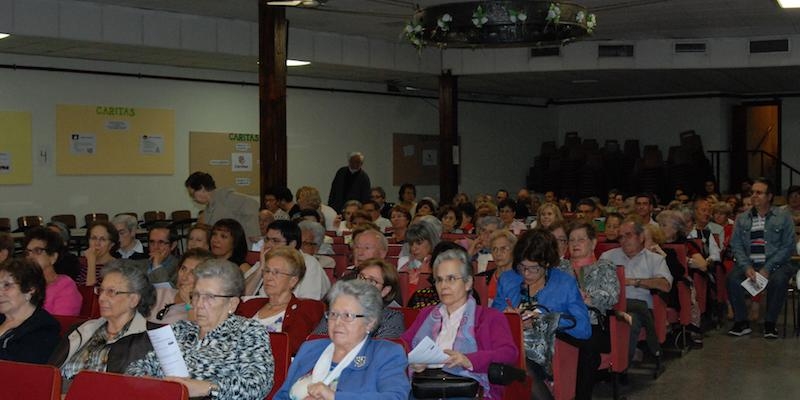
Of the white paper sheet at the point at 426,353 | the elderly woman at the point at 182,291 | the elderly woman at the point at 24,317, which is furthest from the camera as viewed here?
the elderly woman at the point at 182,291

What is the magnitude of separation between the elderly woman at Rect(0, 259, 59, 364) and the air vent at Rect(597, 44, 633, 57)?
13278 mm

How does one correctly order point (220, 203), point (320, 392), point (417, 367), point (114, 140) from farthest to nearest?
point (114, 140), point (220, 203), point (417, 367), point (320, 392)

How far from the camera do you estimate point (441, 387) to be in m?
4.19

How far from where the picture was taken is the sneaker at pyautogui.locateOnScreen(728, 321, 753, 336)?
30.6ft

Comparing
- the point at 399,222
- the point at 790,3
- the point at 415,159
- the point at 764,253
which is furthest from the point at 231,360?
the point at 415,159

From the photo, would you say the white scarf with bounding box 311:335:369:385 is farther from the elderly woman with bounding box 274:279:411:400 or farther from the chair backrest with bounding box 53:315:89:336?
the chair backrest with bounding box 53:315:89:336

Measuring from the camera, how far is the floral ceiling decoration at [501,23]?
8.65m

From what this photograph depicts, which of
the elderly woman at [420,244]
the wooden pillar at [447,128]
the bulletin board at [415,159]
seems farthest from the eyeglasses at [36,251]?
the bulletin board at [415,159]

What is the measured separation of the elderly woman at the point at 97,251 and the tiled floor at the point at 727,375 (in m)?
3.60

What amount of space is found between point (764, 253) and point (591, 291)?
154 inches

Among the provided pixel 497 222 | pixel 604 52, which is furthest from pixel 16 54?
pixel 604 52

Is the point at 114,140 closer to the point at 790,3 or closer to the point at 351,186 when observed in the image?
the point at 351,186

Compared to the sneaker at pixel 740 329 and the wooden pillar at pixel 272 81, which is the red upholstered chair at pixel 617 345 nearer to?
the sneaker at pixel 740 329

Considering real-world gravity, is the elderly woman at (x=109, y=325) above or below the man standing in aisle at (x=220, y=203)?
below
